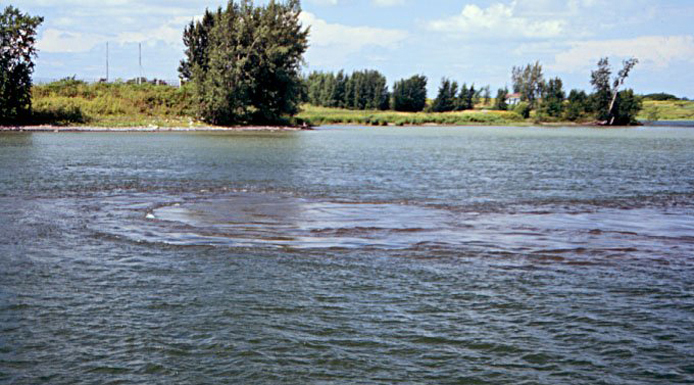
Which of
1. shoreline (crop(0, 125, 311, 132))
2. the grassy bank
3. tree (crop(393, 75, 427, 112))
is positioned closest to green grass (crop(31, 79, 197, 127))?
the grassy bank

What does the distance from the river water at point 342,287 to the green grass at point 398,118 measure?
115m

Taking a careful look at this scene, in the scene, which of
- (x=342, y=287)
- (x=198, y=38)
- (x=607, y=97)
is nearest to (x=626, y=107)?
(x=607, y=97)

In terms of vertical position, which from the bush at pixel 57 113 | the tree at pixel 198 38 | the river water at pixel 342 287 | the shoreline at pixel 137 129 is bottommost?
the river water at pixel 342 287

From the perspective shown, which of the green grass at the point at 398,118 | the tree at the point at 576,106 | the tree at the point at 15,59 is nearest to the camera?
the tree at the point at 15,59

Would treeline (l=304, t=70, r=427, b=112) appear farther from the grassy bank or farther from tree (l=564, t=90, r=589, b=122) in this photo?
the grassy bank

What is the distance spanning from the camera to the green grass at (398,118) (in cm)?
14438

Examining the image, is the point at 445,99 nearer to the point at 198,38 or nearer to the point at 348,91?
the point at 348,91

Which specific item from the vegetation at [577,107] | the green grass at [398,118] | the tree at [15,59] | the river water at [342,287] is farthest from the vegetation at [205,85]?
the vegetation at [577,107]

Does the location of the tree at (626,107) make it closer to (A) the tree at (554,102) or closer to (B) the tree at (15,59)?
(A) the tree at (554,102)

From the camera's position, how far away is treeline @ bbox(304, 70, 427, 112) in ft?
581

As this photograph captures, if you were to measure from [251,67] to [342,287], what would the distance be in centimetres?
7914

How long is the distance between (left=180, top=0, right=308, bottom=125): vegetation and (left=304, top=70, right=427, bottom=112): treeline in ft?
254

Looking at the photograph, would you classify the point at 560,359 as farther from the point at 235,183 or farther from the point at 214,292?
the point at 235,183

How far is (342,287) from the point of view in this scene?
1186 cm
